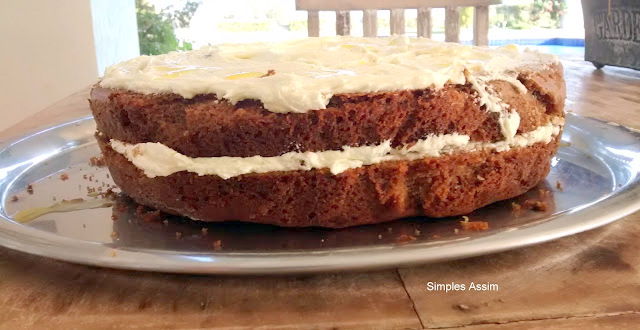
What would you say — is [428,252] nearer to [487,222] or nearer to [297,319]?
[297,319]

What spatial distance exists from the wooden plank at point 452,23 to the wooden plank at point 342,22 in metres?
0.67

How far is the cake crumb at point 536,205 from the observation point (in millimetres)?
1279

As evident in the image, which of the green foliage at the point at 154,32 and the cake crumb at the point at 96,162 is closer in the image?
the cake crumb at the point at 96,162

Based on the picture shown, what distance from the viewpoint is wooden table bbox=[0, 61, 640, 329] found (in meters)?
0.87

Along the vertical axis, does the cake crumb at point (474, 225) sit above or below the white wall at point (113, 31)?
below

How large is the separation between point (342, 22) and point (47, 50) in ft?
6.60

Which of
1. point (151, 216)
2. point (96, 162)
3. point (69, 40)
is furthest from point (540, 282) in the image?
point (69, 40)

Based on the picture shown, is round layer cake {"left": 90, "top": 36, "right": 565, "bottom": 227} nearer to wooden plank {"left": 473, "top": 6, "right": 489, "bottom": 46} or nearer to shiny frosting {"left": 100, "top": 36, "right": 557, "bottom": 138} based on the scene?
shiny frosting {"left": 100, "top": 36, "right": 557, "bottom": 138}

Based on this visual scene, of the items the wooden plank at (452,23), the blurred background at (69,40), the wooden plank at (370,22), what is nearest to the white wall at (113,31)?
the blurred background at (69,40)

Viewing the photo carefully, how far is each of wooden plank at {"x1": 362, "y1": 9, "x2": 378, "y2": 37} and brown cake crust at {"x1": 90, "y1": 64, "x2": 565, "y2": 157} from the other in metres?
2.99

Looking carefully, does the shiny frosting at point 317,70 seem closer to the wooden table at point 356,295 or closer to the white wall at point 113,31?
the wooden table at point 356,295

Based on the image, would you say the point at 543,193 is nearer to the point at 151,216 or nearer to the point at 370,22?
the point at 151,216

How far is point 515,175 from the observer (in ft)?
4.37

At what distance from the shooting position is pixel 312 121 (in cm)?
114
